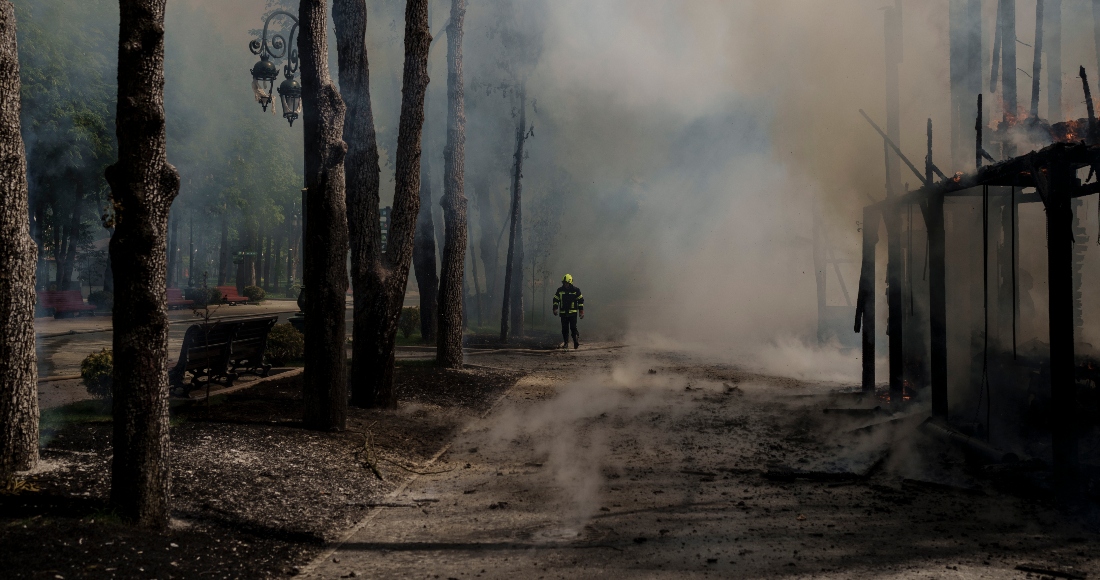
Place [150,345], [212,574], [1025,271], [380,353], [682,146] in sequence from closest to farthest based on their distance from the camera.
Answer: [212,574] → [150,345] → [380,353] → [1025,271] → [682,146]

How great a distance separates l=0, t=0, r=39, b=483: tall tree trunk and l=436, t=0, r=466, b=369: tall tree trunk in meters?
9.09

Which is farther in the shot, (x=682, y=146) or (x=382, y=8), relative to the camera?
(x=682, y=146)

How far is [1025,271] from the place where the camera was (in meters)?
13.2

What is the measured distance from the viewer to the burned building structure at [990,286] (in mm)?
6555

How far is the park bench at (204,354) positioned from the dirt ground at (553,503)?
1.68 ft

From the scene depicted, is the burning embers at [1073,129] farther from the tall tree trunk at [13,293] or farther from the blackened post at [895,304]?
the tall tree trunk at [13,293]

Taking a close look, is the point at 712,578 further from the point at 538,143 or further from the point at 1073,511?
the point at 538,143

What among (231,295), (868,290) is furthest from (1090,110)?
(231,295)

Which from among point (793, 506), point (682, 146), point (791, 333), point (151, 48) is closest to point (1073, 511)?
point (793, 506)

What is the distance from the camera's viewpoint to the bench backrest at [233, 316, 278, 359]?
10.9 m

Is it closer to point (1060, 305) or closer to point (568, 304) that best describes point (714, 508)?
point (1060, 305)

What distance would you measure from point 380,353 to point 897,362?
6.81 meters

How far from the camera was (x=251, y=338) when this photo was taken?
1127cm

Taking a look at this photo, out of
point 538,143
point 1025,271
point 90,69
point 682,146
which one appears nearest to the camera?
point 1025,271
